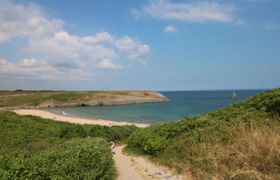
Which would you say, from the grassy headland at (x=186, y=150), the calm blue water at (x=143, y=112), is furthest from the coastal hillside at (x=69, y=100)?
the grassy headland at (x=186, y=150)

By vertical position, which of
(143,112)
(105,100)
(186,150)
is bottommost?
(143,112)

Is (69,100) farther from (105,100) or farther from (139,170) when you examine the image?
(139,170)

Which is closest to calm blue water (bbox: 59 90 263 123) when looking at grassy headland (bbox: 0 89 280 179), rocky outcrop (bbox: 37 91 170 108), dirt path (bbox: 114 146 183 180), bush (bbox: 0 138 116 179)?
rocky outcrop (bbox: 37 91 170 108)

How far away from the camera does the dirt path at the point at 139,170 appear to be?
448 inches

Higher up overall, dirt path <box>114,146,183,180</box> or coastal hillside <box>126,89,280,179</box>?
coastal hillside <box>126,89,280,179</box>

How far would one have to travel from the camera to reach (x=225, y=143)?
10453 millimetres

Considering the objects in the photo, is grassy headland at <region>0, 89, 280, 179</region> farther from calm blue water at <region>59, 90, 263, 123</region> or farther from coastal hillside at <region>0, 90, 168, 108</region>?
coastal hillside at <region>0, 90, 168, 108</region>

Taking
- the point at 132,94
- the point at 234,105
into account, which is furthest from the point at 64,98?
the point at 234,105

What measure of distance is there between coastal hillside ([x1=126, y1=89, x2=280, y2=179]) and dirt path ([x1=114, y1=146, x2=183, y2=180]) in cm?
47

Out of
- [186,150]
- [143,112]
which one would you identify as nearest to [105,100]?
[143,112]

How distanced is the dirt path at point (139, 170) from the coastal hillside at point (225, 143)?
466 millimetres

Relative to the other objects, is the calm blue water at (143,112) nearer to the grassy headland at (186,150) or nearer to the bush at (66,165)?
the grassy headland at (186,150)

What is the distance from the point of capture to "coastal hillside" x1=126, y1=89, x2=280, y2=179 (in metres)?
6.54

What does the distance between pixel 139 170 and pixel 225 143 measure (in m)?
4.04
